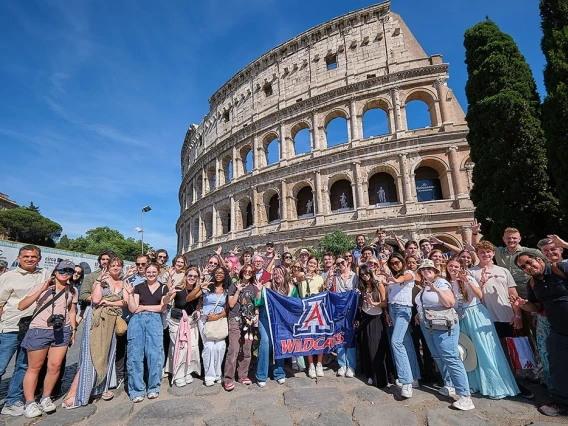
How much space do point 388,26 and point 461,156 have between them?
386 inches

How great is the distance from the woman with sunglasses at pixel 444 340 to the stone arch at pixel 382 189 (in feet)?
43.2

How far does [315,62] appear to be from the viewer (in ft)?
65.0

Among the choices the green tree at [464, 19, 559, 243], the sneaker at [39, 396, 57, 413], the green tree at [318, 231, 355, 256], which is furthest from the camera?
the green tree at [318, 231, 355, 256]

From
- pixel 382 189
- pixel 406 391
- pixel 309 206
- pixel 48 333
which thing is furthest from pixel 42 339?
pixel 382 189

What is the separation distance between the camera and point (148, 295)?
4.22 m

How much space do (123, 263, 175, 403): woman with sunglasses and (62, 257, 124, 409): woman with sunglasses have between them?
0.24 metres

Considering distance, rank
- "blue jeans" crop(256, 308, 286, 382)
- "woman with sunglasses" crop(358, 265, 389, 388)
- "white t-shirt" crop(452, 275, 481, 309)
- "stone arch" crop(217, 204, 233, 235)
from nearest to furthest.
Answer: "white t-shirt" crop(452, 275, 481, 309), "woman with sunglasses" crop(358, 265, 389, 388), "blue jeans" crop(256, 308, 286, 382), "stone arch" crop(217, 204, 233, 235)

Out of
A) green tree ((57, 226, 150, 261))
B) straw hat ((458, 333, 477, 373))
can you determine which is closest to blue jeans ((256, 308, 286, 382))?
straw hat ((458, 333, 477, 373))

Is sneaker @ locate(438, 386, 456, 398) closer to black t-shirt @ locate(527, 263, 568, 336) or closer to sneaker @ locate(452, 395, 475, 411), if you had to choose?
sneaker @ locate(452, 395, 475, 411)

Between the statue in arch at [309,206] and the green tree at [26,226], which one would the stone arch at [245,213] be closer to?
the statue in arch at [309,206]

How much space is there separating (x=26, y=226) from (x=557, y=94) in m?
62.2

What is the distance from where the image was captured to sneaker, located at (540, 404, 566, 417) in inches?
120

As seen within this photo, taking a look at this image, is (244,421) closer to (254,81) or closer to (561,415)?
(561,415)

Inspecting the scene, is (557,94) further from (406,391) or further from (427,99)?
(427,99)
